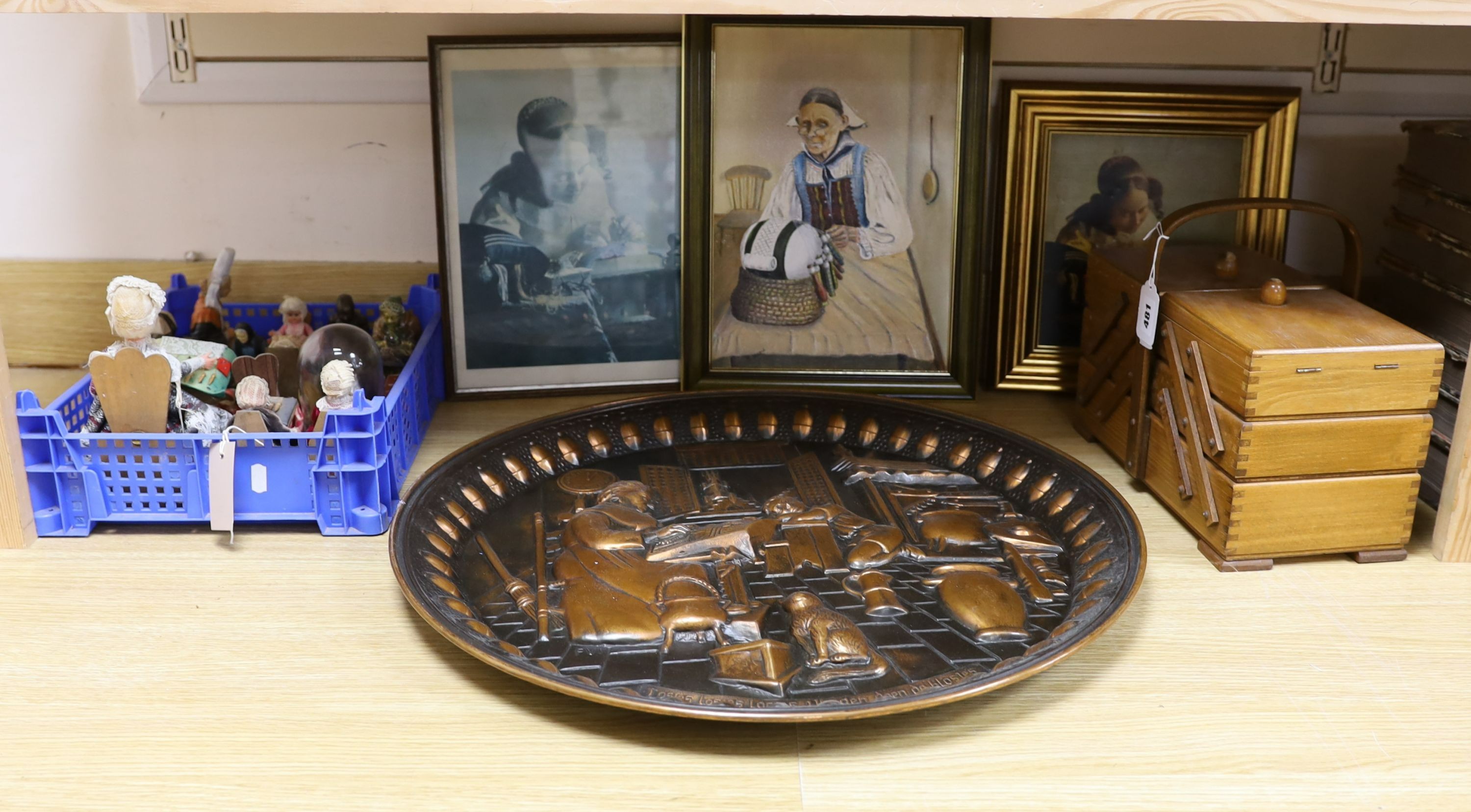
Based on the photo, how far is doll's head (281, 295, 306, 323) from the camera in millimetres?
1345

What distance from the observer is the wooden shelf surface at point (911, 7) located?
3.00 feet

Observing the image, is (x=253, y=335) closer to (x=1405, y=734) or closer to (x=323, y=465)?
(x=323, y=465)

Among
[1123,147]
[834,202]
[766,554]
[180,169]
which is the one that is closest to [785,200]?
[834,202]

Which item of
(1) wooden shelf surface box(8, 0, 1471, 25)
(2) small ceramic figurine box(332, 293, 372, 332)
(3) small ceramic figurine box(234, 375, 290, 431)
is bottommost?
(3) small ceramic figurine box(234, 375, 290, 431)

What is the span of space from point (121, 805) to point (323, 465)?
1.26ft

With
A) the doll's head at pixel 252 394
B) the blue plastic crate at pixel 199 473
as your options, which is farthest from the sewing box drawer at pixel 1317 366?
the doll's head at pixel 252 394

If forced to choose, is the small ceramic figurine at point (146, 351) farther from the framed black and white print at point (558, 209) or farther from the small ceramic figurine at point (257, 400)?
the framed black and white print at point (558, 209)

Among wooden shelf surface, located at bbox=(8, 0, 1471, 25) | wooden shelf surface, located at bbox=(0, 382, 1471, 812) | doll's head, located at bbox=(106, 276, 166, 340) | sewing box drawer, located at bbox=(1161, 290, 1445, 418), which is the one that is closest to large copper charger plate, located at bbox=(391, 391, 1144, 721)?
wooden shelf surface, located at bbox=(0, 382, 1471, 812)

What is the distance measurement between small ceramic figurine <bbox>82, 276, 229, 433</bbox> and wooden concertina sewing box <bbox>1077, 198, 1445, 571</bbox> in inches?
34.5

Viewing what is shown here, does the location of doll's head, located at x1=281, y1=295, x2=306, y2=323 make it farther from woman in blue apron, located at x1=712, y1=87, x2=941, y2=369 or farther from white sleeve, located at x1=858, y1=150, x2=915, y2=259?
white sleeve, located at x1=858, y1=150, x2=915, y2=259

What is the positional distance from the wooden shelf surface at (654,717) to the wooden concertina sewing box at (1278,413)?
48 mm

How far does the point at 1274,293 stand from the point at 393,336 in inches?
34.9

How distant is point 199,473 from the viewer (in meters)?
1.13

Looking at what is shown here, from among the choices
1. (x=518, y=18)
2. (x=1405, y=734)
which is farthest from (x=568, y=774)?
(x=518, y=18)
